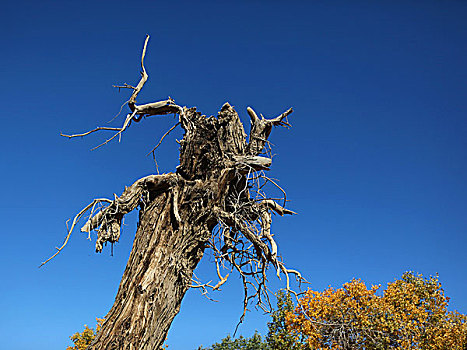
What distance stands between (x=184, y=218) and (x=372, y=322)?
11.5 metres

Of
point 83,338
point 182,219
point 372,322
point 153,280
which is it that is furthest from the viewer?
point 83,338

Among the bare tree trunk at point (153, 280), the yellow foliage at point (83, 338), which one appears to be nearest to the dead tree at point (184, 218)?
the bare tree trunk at point (153, 280)

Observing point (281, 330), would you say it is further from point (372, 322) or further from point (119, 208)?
point (119, 208)

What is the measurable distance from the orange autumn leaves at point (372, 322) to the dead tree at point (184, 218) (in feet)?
27.7

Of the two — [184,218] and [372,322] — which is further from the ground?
[372,322]

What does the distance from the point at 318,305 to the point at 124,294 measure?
39.5 ft

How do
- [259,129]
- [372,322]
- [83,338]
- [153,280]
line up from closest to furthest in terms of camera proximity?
[153,280]
[259,129]
[372,322]
[83,338]

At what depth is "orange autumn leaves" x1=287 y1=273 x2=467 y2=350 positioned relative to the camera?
13195 mm

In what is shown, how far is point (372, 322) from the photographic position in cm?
1345

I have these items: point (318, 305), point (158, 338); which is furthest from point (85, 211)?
point (318, 305)

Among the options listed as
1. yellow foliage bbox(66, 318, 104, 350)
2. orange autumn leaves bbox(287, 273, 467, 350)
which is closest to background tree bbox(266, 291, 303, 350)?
orange autumn leaves bbox(287, 273, 467, 350)

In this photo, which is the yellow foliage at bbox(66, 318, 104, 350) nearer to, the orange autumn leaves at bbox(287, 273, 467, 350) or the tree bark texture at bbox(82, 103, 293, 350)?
the orange autumn leaves at bbox(287, 273, 467, 350)

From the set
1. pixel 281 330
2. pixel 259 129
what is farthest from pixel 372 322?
pixel 259 129

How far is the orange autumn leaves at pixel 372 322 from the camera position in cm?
1320
